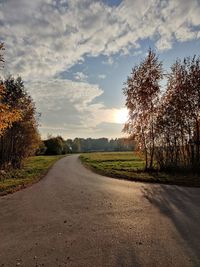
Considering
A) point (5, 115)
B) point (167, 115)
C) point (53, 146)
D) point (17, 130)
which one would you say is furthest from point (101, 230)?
point (53, 146)

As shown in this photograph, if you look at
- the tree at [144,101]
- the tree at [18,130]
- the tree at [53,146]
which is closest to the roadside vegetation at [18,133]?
the tree at [18,130]

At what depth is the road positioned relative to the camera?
21.3 feet

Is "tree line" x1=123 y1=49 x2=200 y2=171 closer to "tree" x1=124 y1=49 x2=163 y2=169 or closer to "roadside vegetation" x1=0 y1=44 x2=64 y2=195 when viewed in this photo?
"tree" x1=124 y1=49 x2=163 y2=169

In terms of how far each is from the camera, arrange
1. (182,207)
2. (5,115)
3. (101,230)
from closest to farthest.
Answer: (101,230), (182,207), (5,115)

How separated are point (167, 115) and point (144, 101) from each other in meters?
3.52

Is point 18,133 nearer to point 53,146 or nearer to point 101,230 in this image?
point 101,230

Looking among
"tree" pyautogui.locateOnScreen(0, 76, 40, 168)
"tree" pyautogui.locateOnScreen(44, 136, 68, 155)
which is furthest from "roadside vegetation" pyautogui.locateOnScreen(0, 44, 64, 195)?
"tree" pyautogui.locateOnScreen(44, 136, 68, 155)

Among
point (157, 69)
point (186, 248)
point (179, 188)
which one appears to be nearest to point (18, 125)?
point (157, 69)

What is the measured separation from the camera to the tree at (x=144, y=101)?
1067 inches

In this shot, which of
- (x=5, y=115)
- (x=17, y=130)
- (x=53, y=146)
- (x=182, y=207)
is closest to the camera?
(x=182, y=207)

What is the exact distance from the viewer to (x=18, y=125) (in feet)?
106

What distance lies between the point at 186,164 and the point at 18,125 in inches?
708

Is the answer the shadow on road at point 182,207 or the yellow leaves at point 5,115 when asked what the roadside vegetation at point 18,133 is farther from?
the shadow on road at point 182,207

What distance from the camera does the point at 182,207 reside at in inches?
445
